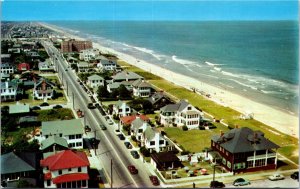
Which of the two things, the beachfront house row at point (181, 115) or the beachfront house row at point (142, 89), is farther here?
the beachfront house row at point (142, 89)

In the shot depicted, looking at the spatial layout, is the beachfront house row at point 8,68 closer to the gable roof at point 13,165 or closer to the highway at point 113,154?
the highway at point 113,154

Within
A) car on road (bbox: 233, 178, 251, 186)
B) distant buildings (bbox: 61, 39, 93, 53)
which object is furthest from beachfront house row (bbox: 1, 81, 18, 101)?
distant buildings (bbox: 61, 39, 93, 53)

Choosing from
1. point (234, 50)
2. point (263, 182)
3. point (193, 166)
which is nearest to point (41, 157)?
point (193, 166)

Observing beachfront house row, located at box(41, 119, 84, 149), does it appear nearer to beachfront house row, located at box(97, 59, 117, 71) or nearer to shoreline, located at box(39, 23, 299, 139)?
shoreline, located at box(39, 23, 299, 139)

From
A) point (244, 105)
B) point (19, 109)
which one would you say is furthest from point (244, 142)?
point (19, 109)

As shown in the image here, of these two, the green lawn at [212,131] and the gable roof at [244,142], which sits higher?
the gable roof at [244,142]

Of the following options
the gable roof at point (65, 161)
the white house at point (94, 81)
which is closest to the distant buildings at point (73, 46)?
the white house at point (94, 81)

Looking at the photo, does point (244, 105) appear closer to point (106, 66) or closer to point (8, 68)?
point (106, 66)
